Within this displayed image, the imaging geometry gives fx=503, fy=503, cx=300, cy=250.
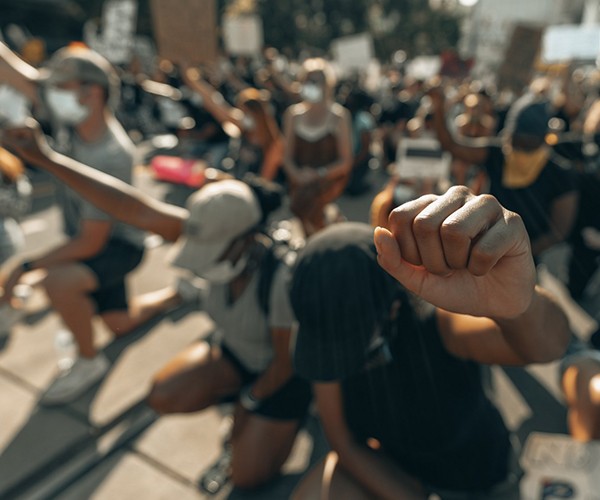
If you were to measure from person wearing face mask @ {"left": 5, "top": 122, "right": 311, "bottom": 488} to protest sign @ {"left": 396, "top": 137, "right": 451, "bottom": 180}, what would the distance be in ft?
4.39

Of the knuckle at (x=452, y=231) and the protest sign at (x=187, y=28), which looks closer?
the knuckle at (x=452, y=231)

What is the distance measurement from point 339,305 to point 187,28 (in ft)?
15.9

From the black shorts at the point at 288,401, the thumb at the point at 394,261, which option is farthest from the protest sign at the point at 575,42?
the thumb at the point at 394,261

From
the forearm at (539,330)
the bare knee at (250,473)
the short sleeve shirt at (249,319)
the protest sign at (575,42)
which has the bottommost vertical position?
the bare knee at (250,473)

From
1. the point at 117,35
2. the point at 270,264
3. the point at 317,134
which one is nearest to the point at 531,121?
the point at 317,134

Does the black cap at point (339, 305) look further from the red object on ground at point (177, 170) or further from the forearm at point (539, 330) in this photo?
the red object on ground at point (177, 170)

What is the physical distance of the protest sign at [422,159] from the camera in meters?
3.29

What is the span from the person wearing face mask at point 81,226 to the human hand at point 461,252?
2217 mm

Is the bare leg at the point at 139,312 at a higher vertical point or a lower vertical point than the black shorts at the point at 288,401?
lower

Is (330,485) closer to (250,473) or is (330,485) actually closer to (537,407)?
(250,473)

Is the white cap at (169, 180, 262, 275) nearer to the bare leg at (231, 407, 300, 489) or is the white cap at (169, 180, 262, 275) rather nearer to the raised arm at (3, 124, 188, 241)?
the raised arm at (3, 124, 188, 241)

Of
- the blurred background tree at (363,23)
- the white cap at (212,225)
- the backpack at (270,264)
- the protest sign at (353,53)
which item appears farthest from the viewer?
the blurred background tree at (363,23)

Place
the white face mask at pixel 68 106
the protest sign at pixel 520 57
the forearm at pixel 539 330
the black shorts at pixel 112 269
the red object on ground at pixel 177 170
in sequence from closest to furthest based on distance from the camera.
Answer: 1. the forearm at pixel 539 330
2. the white face mask at pixel 68 106
3. the black shorts at pixel 112 269
4. the protest sign at pixel 520 57
5. the red object on ground at pixel 177 170

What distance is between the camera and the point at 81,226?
273cm
